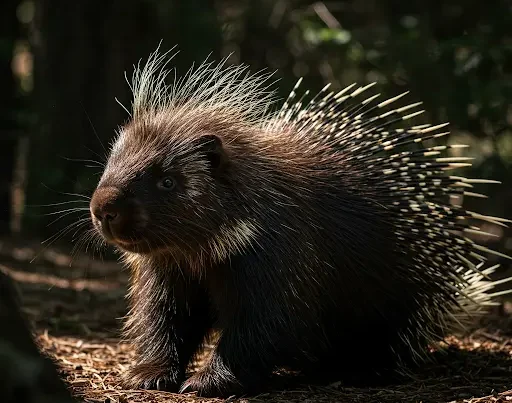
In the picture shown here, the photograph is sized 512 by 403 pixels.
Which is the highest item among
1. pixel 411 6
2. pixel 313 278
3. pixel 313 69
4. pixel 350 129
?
pixel 411 6

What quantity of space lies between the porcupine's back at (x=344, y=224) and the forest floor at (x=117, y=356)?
0.21m

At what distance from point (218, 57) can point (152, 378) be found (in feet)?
11.8

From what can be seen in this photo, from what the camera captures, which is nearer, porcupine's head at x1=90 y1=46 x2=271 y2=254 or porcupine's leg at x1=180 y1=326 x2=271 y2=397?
porcupine's head at x1=90 y1=46 x2=271 y2=254

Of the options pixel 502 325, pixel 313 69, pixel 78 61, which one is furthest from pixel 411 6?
pixel 502 325

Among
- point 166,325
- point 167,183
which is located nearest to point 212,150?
point 167,183

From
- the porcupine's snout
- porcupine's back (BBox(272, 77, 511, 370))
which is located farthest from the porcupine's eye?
porcupine's back (BBox(272, 77, 511, 370))

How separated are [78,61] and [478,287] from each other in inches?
190

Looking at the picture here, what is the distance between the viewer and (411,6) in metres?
8.82

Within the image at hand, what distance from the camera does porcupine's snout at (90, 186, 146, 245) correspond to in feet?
10.3

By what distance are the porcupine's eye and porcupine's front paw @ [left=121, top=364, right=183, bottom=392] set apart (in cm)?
85

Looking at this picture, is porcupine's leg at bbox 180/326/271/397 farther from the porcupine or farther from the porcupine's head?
the porcupine's head

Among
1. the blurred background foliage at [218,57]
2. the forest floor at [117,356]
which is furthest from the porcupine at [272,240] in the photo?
the blurred background foliage at [218,57]

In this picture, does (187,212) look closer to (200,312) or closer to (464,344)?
(200,312)

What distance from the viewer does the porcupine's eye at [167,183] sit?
3.31 m
